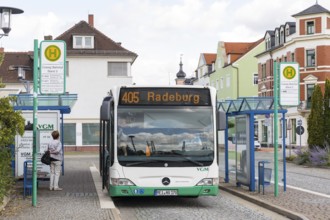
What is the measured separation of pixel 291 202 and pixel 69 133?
4634 centimetres

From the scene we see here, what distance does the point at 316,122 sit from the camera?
38.1 m

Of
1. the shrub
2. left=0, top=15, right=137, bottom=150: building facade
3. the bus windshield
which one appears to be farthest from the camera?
left=0, top=15, right=137, bottom=150: building facade

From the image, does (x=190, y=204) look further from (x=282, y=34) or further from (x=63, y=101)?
(x=282, y=34)

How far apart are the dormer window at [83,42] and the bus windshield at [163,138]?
48500mm

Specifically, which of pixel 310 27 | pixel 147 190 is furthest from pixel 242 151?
pixel 310 27

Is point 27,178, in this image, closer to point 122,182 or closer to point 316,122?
point 122,182

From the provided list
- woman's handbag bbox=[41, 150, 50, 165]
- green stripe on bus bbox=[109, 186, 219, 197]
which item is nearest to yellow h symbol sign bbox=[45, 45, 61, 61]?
green stripe on bus bbox=[109, 186, 219, 197]

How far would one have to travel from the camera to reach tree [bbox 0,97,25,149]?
536 inches

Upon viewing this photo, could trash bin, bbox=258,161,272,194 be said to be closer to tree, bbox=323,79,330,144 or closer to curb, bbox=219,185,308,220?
curb, bbox=219,185,308,220

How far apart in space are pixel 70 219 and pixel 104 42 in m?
51.9

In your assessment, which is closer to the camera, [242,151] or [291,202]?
[291,202]

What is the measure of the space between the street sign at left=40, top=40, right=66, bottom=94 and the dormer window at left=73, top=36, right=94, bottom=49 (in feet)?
157

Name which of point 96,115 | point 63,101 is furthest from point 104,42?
point 63,101

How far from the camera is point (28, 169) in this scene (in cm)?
1750
